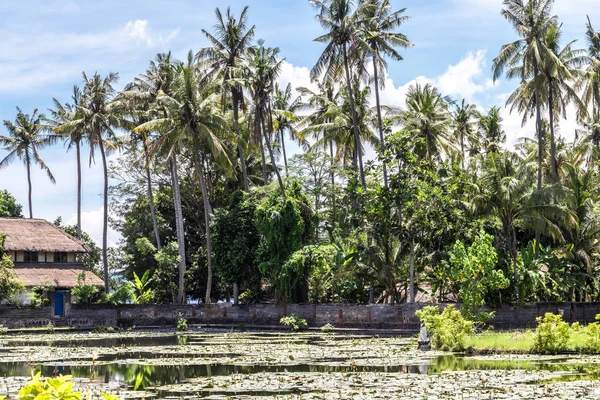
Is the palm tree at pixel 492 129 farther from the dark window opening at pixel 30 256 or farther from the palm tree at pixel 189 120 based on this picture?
the dark window opening at pixel 30 256

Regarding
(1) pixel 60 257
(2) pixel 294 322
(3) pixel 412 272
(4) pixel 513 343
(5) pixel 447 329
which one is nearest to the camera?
(4) pixel 513 343

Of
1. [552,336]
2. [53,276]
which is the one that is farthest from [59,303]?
[552,336]

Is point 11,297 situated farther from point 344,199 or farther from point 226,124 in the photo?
point 344,199

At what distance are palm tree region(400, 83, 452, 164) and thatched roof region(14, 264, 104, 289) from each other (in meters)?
23.1

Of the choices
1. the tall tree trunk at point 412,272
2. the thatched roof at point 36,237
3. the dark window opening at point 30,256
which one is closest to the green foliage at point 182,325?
the tall tree trunk at point 412,272

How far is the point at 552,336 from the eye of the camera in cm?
2342

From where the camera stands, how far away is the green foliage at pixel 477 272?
34.4 m

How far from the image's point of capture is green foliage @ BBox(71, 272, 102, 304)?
51.6m

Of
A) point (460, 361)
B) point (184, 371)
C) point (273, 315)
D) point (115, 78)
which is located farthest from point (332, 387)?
point (115, 78)

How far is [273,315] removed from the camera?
4603cm

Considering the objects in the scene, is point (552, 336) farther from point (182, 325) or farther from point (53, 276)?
point (53, 276)

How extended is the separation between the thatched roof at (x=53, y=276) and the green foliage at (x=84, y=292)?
0.58 metres

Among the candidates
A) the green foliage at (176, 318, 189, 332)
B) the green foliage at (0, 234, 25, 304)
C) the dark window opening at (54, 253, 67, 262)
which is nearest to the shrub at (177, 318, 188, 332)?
the green foliage at (176, 318, 189, 332)

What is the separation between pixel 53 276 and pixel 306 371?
122 ft
